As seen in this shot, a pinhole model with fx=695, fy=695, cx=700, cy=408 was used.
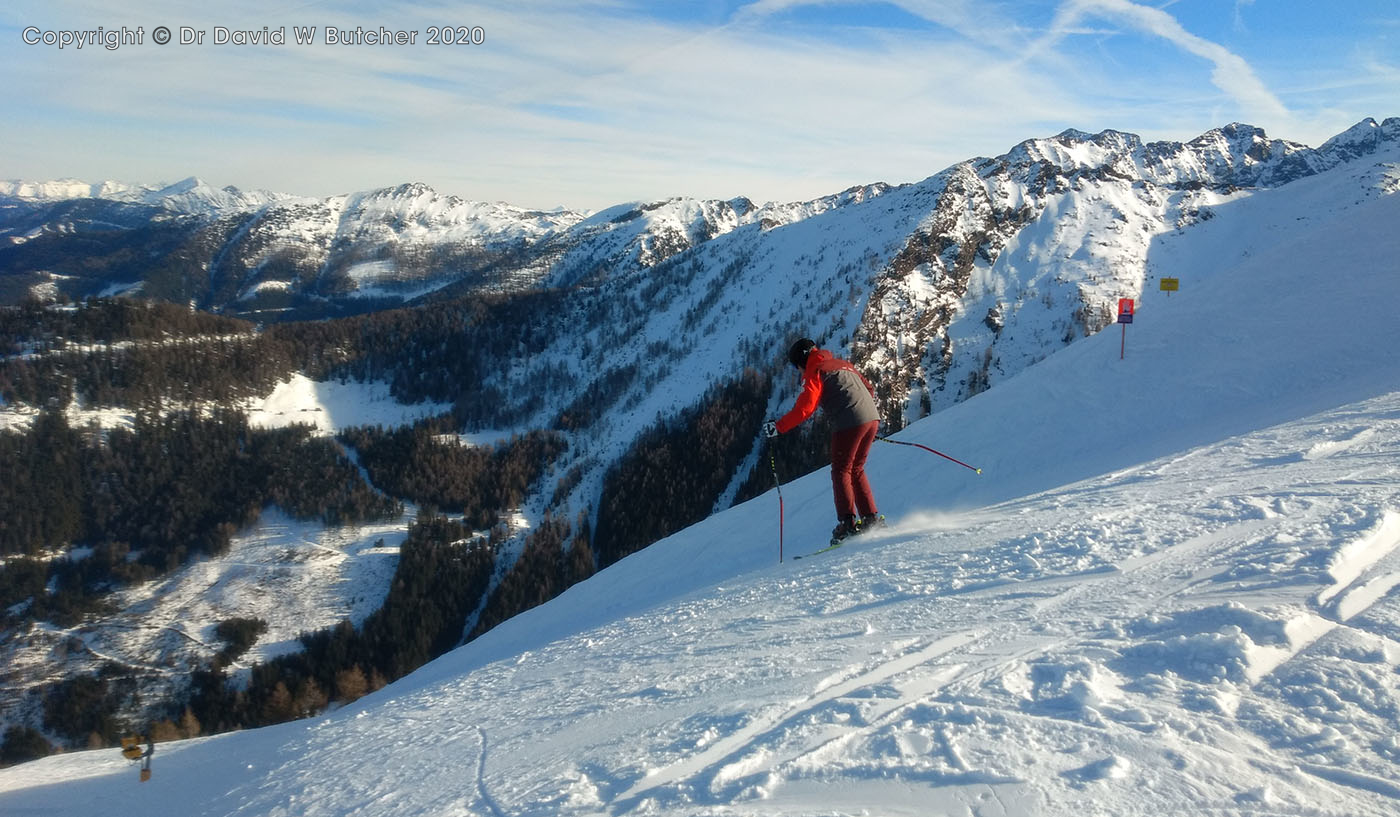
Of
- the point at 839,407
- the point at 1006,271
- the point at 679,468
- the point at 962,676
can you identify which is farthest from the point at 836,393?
the point at 1006,271

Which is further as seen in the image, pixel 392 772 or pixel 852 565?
pixel 852 565

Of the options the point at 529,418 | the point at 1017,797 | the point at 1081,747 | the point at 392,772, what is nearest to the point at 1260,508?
the point at 1081,747

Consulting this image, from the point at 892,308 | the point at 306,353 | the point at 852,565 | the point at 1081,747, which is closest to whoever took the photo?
the point at 1081,747

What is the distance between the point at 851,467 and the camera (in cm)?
1033

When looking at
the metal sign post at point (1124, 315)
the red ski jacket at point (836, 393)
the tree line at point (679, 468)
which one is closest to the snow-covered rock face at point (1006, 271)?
the tree line at point (679, 468)

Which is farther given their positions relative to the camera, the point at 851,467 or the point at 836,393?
the point at 851,467

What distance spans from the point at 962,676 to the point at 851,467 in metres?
5.28

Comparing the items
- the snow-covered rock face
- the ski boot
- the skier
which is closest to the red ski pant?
the skier

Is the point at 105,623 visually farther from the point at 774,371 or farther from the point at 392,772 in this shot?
the point at 392,772

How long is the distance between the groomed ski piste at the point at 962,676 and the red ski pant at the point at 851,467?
0.59 meters

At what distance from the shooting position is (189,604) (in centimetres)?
8162

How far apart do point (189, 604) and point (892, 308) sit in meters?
105

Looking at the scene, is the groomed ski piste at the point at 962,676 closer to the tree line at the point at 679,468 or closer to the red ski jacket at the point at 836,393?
the red ski jacket at the point at 836,393

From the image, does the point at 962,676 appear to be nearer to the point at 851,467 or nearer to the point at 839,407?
the point at 839,407
